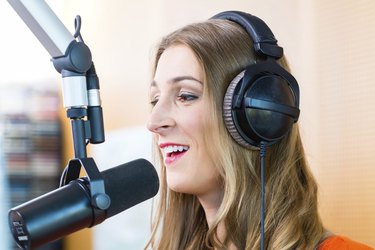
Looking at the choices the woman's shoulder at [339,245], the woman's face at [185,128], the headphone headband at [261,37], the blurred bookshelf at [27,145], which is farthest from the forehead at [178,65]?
the blurred bookshelf at [27,145]

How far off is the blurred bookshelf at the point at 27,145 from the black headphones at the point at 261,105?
4.17 feet

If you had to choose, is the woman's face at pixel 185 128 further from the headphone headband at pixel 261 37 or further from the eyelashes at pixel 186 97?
the headphone headband at pixel 261 37

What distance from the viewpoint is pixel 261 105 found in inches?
41.1

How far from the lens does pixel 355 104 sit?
1579mm

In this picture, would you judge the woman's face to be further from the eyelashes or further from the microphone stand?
the microphone stand

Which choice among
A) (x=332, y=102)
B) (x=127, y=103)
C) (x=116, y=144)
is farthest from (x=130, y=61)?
(x=332, y=102)

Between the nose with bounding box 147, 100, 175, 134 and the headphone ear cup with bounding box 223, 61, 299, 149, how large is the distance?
16 cm

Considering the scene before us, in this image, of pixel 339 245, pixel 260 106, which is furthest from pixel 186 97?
pixel 339 245

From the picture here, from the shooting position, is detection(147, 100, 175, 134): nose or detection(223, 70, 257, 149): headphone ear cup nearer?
detection(223, 70, 257, 149): headphone ear cup

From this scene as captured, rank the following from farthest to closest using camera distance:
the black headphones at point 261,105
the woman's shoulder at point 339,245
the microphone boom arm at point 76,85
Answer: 1. the woman's shoulder at point 339,245
2. the black headphones at point 261,105
3. the microphone boom arm at point 76,85

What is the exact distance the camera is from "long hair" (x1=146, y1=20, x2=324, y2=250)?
121cm

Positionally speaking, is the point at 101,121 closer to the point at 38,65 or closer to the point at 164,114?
the point at 164,114

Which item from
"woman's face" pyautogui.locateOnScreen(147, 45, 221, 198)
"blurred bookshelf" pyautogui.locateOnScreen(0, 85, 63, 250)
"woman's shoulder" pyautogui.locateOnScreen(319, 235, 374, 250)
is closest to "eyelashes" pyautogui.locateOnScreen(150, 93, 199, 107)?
"woman's face" pyautogui.locateOnScreen(147, 45, 221, 198)

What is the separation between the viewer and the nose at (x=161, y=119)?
4.03 feet
